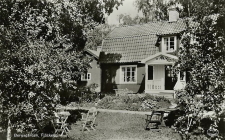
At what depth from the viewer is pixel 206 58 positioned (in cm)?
773

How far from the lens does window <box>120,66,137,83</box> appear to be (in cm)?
2516

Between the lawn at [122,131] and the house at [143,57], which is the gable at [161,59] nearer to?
the house at [143,57]

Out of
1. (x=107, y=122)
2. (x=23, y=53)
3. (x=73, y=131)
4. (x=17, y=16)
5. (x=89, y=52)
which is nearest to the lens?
(x=23, y=53)

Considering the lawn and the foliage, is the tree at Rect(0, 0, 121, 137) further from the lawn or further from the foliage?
the foliage

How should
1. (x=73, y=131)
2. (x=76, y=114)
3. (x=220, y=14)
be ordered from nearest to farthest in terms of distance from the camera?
(x=220, y=14)
(x=73, y=131)
(x=76, y=114)

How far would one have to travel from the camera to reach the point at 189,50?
8273 mm

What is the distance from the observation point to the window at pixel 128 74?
990 inches

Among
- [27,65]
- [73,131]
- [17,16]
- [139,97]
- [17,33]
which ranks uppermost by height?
[17,16]

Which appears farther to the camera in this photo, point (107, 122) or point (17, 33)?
point (107, 122)

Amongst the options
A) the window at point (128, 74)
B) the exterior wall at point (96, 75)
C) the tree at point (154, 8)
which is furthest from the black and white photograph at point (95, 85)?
the tree at point (154, 8)

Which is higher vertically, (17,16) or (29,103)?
(17,16)

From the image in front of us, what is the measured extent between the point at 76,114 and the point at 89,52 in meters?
11.6

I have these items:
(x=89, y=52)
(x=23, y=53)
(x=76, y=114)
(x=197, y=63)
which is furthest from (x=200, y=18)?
(x=89, y=52)

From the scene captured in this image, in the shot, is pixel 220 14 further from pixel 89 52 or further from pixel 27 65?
pixel 89 52
